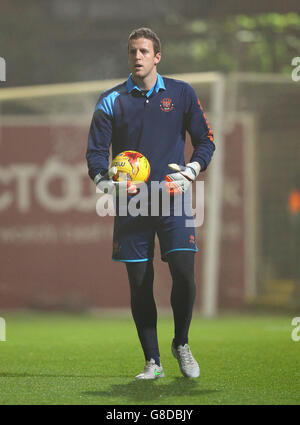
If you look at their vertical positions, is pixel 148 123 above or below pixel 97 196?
above

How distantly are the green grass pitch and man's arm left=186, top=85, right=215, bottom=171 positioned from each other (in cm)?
115

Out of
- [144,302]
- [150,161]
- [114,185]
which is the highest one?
[150,161]

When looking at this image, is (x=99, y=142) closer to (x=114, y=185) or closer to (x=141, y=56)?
(x=114, y=185)

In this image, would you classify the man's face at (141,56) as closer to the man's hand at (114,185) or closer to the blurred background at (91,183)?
the man's hand at (114,185)

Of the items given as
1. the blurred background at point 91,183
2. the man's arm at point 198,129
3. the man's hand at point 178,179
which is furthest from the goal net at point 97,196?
the man's hand at point 178,179

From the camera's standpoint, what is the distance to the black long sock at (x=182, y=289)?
13.8 ft

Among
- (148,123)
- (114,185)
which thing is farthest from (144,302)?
(148,123)

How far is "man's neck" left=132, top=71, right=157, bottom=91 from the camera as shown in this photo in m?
4.26

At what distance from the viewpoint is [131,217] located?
421 cm

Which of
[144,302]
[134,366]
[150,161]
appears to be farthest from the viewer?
[134,366]

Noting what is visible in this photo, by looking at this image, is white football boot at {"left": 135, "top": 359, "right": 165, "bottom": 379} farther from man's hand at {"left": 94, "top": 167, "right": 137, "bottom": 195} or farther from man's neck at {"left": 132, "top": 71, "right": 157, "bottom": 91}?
man's neck at {"left": 132, "top": 71, "right": 157, "bottom": 91}

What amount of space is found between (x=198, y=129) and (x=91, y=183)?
19.0ft

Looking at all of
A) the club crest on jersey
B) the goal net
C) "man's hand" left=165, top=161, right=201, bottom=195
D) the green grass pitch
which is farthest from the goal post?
"man's hand" left=165, top=161, right=201, bottom=195

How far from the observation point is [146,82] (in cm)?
426
